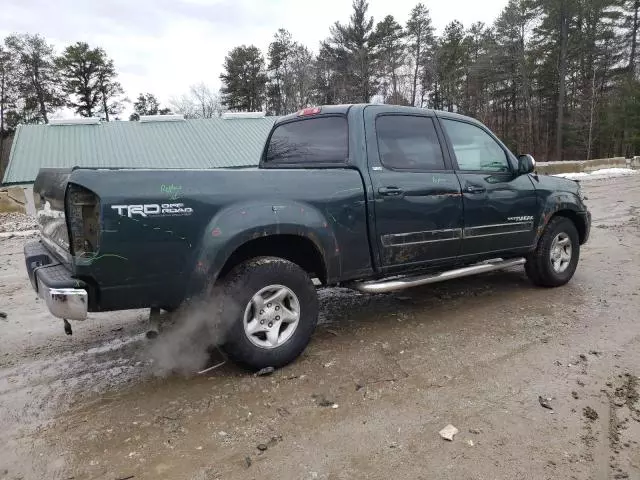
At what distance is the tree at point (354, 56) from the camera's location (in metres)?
43.2

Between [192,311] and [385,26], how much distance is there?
46136 mm

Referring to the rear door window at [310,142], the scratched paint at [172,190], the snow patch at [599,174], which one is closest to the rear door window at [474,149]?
the rear door window at [310,142]

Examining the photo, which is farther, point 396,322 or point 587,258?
point 587,258

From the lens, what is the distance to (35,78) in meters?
43.2

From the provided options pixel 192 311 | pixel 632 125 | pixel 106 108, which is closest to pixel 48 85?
pixel 106 108

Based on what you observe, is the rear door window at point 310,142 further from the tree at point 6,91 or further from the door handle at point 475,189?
the tree at point 6,91

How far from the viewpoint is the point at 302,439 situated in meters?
2.60

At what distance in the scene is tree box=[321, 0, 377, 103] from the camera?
43188 millimetres

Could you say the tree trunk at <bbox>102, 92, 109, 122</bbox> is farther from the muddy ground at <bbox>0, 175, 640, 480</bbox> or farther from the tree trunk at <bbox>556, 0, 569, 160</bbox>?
the muddy ground at <bbox>0, 175, 640, 480</bbox>

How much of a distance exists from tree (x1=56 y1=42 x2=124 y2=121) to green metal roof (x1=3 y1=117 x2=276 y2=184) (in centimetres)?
2439

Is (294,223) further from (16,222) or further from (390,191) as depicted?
(16,222)

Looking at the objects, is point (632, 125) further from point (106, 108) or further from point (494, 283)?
point (106, 108)

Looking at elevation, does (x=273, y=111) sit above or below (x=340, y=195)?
above

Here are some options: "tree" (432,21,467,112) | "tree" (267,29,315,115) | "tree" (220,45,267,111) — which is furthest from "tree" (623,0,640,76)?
"tree" (220,45,267,111)
